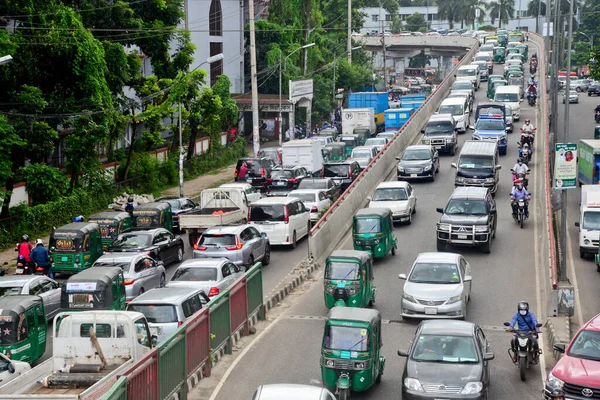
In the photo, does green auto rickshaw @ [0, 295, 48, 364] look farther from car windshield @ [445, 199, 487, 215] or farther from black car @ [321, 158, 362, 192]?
black car @ [321, 158, 362, 192]

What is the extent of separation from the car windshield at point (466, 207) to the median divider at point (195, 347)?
30.8 ft

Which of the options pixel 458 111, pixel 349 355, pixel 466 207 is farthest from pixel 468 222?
pixel 458 111

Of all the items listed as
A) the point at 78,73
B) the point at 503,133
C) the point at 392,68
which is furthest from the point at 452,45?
the point at 78,73

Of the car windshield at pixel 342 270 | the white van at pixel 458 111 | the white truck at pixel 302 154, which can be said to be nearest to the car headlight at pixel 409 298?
the car windshield at pixel 342 270

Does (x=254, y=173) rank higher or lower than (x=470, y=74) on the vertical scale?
lower

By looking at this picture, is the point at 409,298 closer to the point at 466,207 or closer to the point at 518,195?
the point at 466,207

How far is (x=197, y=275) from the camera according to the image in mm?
24312

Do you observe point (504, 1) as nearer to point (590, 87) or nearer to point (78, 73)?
point (590, 87)

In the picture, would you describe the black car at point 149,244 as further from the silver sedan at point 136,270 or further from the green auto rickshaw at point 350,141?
the green auto rickshaw at point 350,141

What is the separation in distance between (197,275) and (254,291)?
1958 millimetres

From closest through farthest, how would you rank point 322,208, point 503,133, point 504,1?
point 322,208
point 503,133
point 504,1

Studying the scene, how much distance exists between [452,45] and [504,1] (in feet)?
193

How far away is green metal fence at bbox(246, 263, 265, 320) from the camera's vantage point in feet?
74.4

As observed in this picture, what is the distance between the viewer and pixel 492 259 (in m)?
30.1
